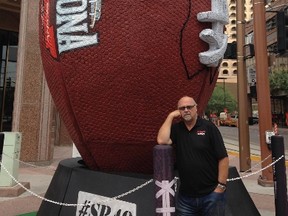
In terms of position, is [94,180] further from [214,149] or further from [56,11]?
[56,11]

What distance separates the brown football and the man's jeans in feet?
2.78

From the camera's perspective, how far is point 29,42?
381 inches

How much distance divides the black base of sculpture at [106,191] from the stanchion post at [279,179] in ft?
1.19

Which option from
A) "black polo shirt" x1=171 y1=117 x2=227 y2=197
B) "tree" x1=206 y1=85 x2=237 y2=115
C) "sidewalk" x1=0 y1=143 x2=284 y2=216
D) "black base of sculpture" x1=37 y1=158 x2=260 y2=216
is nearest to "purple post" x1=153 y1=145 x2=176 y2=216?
"black polo shirt" x1=171 y1=117 x2=227 y2=197

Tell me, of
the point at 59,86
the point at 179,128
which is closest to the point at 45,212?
the point at 59,86

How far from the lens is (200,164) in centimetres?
214

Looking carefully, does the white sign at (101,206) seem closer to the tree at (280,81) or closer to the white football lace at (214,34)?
the white football lace at (214,34)

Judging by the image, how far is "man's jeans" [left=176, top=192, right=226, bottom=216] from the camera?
2.11m

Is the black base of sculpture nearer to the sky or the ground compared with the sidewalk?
nearer to the sky

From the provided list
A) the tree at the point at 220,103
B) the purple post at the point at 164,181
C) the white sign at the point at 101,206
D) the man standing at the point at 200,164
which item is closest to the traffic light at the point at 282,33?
the man standing at the point at 200,164

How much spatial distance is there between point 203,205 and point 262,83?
5624 millimetres

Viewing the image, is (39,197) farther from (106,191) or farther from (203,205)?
(203,205)

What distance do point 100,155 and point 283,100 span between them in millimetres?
41814

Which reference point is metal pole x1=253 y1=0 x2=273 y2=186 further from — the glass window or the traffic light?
the glass window
